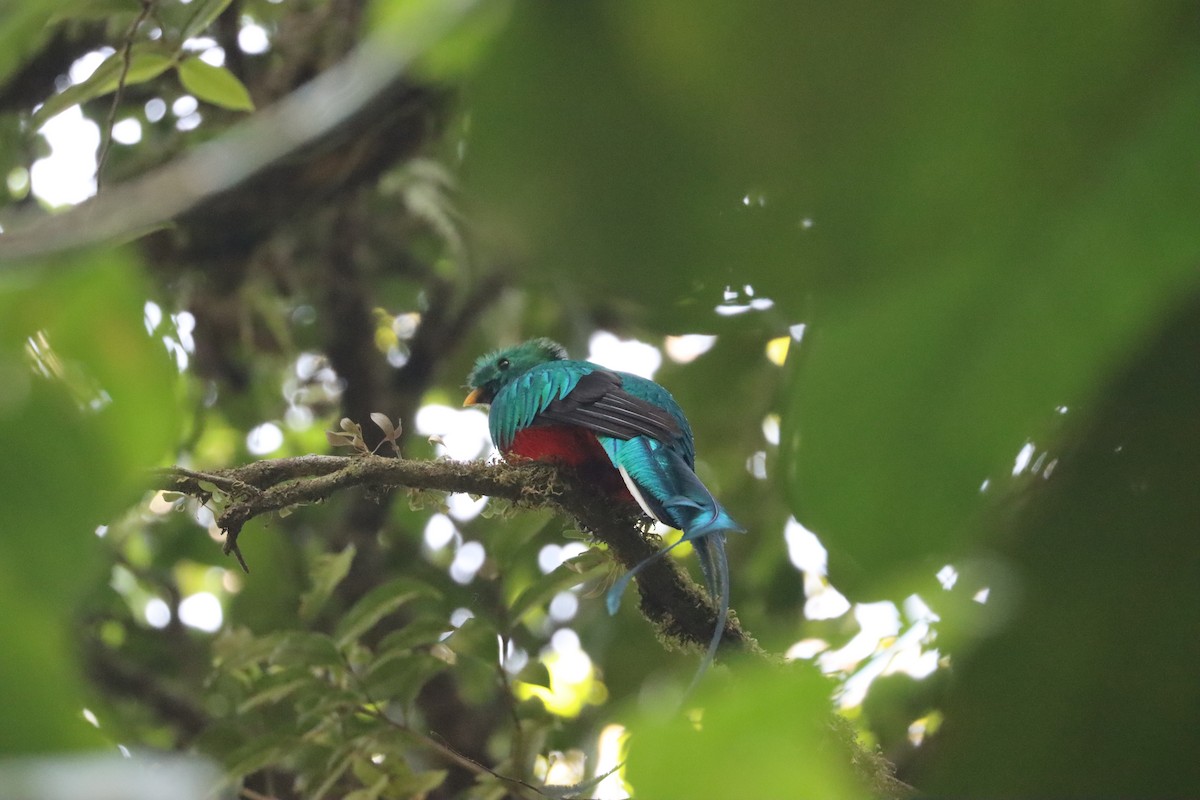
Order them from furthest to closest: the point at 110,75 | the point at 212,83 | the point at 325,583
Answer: the point at 325,583 → the point at 212,83 → the point at 110,75

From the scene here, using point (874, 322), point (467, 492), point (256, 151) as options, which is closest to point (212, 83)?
point (467, 492)

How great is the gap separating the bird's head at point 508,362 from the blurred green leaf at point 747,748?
3015 mm

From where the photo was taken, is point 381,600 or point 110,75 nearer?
point 110,75

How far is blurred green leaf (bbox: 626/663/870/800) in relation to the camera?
25cm

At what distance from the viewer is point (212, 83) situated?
5.91 ft

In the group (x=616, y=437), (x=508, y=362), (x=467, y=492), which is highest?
(x=508, y=362)

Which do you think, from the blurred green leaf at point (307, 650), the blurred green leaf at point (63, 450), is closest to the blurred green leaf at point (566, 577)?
the blurred green leaf at point (307, 650)

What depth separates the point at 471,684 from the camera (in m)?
Result: 2.87

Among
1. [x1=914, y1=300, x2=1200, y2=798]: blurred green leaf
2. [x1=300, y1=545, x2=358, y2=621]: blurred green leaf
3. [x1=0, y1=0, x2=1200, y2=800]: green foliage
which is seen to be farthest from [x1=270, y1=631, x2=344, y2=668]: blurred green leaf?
[x1=914, y1=300, x2=1200, y2=798]: blurred green leaf

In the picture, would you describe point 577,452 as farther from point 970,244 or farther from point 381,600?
point 970,244

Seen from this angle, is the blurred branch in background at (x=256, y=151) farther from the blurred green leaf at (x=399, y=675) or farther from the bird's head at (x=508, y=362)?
the bird's head at (x=508, y=362)

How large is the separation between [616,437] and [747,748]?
6.97ft

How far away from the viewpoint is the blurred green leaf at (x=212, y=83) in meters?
1.77

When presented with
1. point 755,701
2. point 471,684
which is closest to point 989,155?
point 755,701
